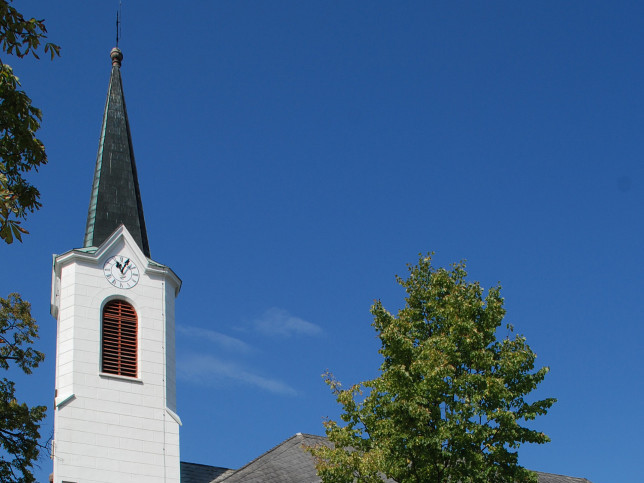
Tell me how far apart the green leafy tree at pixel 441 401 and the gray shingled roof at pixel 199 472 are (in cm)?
888

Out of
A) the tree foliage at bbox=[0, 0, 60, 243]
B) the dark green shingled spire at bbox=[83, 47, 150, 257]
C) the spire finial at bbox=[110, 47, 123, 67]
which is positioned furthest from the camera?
the spire finial at bbox=[110, 47, 123, 67]

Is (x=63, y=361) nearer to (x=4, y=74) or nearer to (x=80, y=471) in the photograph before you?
(x=80, y=471)

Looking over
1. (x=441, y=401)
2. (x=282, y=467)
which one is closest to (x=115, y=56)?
(x=282, y=467)

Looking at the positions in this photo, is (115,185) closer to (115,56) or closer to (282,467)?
(115,56)

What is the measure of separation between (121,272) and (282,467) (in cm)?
841

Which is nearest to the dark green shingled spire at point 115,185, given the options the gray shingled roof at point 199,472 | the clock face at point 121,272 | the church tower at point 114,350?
the church tower at point 114,350

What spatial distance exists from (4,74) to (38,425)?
52.8 feet

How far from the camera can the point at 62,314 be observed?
31.2 m

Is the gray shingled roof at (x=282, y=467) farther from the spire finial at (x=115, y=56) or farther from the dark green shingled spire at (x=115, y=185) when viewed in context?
the spire finial at (x=115, y=56)

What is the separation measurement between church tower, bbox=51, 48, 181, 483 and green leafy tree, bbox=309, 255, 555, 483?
859cm

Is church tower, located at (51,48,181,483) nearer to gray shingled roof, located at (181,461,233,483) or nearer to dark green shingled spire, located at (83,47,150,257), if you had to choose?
dark green shingled spire, located at (83,47,150,257)

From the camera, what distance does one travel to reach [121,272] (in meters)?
32.4

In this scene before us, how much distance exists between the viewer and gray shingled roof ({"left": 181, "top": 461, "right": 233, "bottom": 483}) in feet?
101

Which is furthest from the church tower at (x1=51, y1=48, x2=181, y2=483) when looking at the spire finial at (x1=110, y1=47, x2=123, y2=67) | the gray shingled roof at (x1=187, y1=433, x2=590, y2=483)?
the spire finial at (x1=110, y1=47, x2=123, y2=67)
